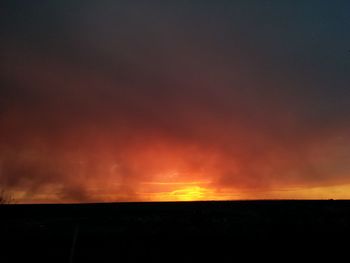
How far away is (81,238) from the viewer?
4028 cm

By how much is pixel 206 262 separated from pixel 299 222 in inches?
700

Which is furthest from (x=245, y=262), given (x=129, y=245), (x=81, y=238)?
(x=81, y=238)

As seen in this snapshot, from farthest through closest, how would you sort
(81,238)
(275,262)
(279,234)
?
(81,238)
(279,234)
(275,262)

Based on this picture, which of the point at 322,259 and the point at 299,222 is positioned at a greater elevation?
the point at 299,222

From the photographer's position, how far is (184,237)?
36875 mm

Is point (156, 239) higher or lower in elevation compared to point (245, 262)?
higher

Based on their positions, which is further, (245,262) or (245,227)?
(245,227)

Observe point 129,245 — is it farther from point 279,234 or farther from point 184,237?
point 279,234

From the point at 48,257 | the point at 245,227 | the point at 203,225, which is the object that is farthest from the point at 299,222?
the point at 48,257

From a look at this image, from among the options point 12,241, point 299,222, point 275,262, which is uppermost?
point 299,222

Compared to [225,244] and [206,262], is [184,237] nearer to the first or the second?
[225,244]

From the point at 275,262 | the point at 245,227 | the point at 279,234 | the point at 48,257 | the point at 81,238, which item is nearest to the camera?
the point at 275,262

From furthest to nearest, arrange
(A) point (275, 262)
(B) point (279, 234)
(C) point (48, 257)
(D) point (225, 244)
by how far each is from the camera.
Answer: (B) point (279, 234), (D) point (225, 244), (C) point (48, 257), (A) point (275, 262)

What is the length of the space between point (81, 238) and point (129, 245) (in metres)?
8.40
